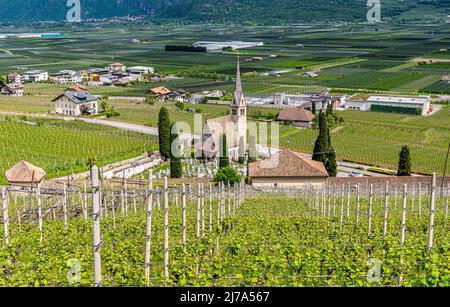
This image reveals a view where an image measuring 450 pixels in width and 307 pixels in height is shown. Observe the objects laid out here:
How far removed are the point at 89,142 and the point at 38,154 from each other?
6.49 meters

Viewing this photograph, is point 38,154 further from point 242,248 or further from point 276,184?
point 242,248

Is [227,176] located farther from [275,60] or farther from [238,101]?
[275,60]

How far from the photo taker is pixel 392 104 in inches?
2886

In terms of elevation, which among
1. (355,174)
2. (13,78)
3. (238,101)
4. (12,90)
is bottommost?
(355,174)

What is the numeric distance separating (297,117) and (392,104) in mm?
16036

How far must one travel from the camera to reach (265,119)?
69.0 meters

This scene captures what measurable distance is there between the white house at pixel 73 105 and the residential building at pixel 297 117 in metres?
25.4

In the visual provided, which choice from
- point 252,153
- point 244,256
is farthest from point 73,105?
point 244,256

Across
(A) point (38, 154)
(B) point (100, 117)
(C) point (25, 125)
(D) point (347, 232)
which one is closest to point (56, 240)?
(D) point (347, 232)
